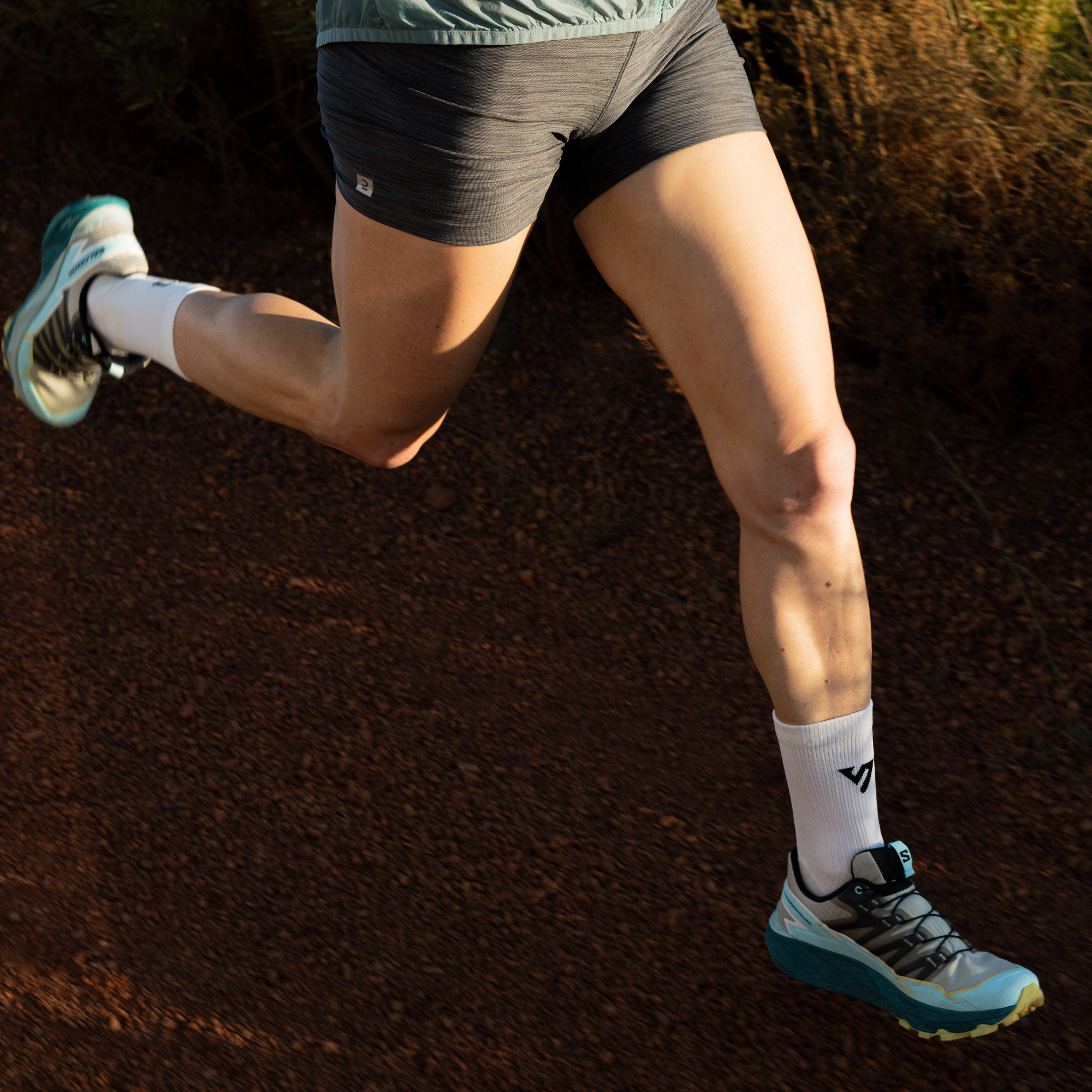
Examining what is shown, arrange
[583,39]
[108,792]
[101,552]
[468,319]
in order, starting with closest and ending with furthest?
[583,39] < [468,319] < [108,792] < [101,552]

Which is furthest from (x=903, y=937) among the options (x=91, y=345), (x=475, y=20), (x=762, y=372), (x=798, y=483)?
(x=91, y=345)

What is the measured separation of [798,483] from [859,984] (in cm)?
81

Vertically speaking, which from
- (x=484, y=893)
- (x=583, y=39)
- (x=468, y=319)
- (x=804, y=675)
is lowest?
(x=484, y=893)

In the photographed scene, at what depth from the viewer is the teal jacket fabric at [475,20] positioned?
1.47 meters

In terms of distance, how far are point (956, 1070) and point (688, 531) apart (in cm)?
149

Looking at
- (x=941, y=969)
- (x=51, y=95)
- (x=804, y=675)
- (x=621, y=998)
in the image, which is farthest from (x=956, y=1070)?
(x=51, y=95)

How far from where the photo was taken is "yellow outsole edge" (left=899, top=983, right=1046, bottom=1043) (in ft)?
5.65

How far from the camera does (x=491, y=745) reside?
96.3 inches

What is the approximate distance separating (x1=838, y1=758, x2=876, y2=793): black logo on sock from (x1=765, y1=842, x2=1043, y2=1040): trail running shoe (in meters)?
0.11

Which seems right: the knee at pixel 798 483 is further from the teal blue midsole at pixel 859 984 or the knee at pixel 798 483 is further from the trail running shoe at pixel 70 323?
the trail running shoe at pixel 70 323

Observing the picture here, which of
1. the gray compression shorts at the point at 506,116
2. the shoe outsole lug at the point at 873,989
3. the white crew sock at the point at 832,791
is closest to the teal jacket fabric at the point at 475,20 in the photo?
the gray compression shorts at the point at 506,116

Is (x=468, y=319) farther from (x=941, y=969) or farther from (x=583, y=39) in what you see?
(x=941, y=969)

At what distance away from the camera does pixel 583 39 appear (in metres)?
1.54

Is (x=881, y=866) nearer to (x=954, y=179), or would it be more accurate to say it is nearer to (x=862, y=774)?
(x=862, y=774)
